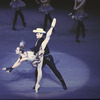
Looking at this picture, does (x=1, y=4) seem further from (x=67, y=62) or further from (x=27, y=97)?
(x=27, y=97)

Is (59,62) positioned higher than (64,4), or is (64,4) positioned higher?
(59,62)

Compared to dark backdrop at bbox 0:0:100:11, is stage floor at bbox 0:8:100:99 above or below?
above

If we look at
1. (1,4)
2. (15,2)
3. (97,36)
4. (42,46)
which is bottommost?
(1,4)

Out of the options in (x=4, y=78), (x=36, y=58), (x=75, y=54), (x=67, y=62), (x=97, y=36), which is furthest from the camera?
(x=97, y=36)

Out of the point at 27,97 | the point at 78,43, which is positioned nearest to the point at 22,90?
the point at 27,97

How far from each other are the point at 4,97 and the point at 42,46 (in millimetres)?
1617

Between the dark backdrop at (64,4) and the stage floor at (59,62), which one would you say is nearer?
the stage floor at (59,62)

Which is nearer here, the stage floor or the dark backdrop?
the stage floor

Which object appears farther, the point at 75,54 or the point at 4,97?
the point at 75,54

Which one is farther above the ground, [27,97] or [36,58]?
[36,58]

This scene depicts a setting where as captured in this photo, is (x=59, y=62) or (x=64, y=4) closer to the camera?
(x=59, y=62)

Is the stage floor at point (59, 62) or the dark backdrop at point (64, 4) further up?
the stage floor at point (59, 62)

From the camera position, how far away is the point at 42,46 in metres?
6.16

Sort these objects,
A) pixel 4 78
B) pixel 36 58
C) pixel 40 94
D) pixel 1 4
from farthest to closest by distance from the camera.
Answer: pixel 1 4 < pixel 4 78 < pixel 40 94 < pixel 36 58
